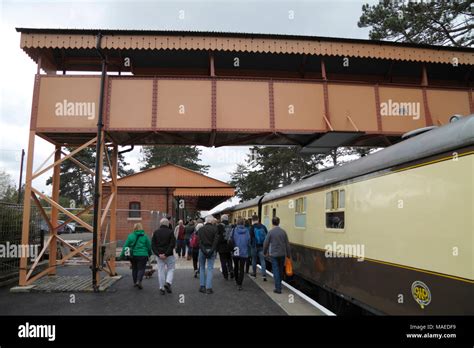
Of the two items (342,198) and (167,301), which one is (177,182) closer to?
(167,301)

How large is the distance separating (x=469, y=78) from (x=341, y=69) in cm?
429

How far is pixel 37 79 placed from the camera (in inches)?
367

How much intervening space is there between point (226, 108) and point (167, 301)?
5.00 metres

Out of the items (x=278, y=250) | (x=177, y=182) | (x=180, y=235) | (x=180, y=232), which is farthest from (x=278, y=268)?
(x=177, y=182)

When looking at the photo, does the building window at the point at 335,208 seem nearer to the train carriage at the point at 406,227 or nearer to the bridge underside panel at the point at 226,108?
the train carriage at the point at 406,227

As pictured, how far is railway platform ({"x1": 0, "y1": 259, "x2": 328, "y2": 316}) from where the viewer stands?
21.8 ft

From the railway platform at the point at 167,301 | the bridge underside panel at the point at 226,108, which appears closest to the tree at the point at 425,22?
the bridge underside panel at the point at 226,108

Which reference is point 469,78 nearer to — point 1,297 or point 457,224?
point 457,224

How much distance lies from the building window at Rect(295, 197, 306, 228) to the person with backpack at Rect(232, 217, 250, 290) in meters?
1.36

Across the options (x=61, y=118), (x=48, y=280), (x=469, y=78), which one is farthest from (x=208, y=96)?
(x=469, y=78)

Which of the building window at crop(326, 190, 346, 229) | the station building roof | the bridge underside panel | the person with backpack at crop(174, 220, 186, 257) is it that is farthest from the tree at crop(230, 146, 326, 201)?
the building window at crop(326, 190, 346, 229)

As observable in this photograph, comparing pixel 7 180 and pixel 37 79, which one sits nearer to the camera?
pixel 37 79

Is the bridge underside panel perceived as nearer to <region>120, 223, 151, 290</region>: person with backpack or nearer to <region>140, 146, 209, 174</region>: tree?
<region>120, 223, 151, 290</region>: person with backpack

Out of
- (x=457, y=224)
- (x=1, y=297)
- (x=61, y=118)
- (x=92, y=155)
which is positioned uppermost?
(x=92, y=155)
